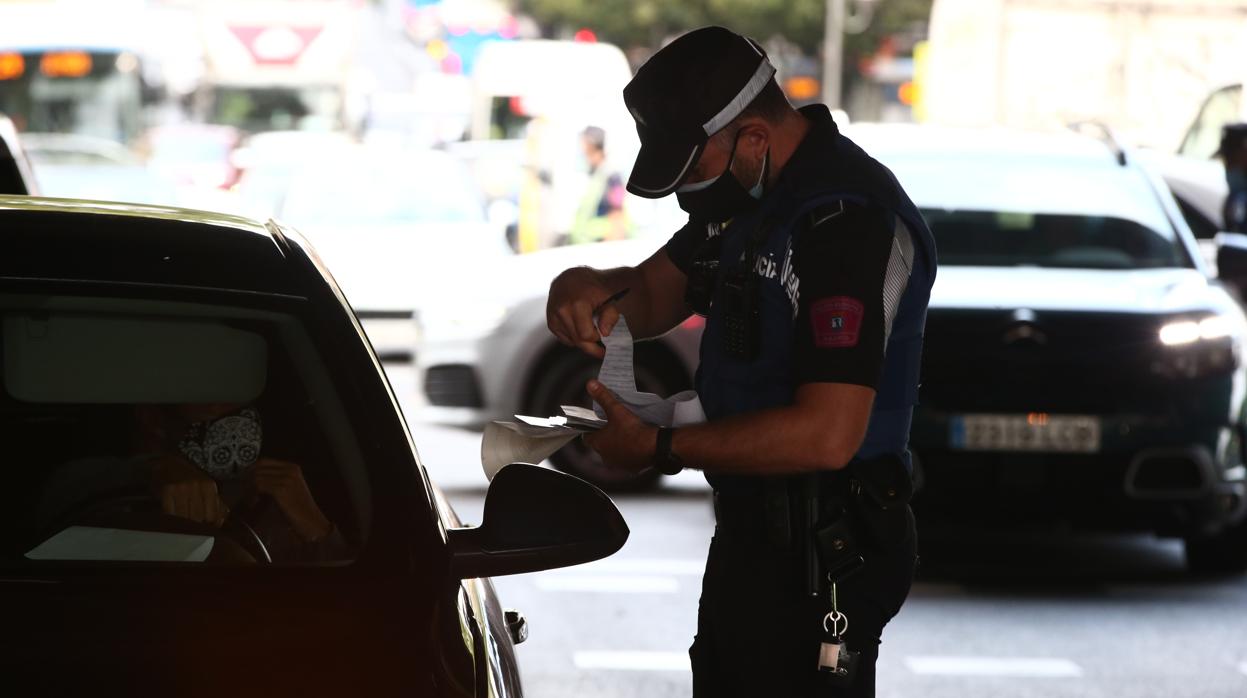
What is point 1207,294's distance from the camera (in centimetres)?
806

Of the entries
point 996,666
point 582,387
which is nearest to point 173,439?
point 996,666

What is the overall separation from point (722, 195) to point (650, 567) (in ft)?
16.7

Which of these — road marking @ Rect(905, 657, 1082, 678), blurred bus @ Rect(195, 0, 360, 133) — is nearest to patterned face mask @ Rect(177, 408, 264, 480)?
road marking @ Rect(905, 657, 1082, 678)

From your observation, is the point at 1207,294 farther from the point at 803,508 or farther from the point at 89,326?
the point at 89,326

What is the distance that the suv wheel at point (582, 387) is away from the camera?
32.3ft

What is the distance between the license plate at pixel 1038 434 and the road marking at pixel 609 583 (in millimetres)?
1252

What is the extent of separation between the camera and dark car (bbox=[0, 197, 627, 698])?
8.75ft

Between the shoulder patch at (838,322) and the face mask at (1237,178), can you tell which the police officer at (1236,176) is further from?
the shoulder patch at (838,322)

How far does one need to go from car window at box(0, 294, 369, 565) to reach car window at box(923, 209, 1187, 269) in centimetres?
527

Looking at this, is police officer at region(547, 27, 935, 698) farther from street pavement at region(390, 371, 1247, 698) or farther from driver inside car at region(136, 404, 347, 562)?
street pavement at region(390, 371, 1247, 698)

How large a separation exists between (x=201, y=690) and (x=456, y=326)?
7762 millimetres

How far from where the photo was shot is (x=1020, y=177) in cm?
875

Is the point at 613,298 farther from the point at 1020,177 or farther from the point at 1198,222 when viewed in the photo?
the point at 1198,222

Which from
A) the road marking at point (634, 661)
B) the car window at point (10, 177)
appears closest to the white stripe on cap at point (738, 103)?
the car window at point (10, 177)
